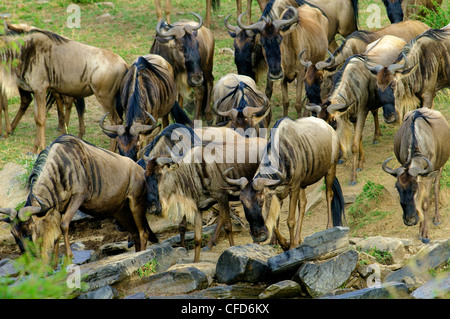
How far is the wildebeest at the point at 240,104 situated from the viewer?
959 centimetres

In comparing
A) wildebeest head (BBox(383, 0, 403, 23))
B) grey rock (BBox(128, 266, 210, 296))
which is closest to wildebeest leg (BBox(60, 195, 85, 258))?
grey rock (BBox(128, 266, 210, 296))

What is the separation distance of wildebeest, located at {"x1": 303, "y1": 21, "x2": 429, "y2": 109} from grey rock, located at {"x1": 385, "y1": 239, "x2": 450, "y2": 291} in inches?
142

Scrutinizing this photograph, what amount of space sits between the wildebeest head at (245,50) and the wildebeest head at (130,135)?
2.57 meters

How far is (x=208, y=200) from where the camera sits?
853 centimetres

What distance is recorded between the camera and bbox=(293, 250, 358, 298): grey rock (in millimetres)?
7305

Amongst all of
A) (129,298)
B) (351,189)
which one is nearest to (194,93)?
(351,189)

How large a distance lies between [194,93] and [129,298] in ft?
18.9

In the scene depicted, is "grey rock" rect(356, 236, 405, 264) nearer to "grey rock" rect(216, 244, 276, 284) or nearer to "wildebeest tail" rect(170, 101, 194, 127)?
"grey rock" rect(216, 244, 276, 284)

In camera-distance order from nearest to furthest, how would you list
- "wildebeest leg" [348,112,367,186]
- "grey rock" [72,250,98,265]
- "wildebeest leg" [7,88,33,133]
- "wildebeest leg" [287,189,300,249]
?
"wildebeest leg" [287,189,300,249], "grey rock" [72,250,98,265], "wildebeest leg" [348,112,367,186], "wildebeest leg" [7,88,33,133]

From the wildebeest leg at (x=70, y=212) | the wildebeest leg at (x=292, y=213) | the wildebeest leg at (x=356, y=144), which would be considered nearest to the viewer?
the wildebeest leg at (x=70, y=212)

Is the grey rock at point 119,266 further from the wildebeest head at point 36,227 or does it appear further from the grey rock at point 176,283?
the wildebeest head at point 36,227

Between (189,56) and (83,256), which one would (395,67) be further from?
(83,256)

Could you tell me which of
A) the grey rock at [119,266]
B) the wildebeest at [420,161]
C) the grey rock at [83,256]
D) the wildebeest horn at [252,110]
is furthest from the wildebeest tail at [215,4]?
the grey rock at [119,266]
